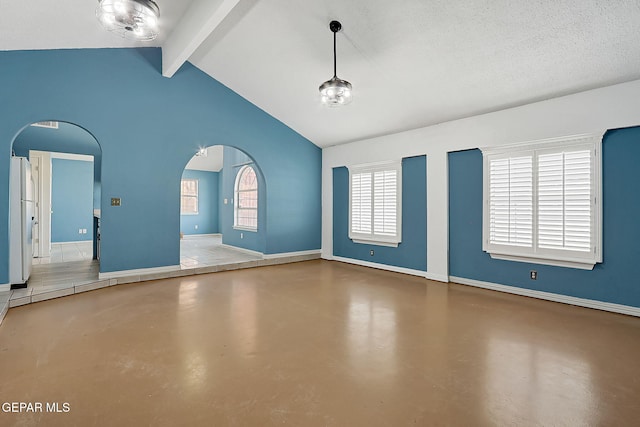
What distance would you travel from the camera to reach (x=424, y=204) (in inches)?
225

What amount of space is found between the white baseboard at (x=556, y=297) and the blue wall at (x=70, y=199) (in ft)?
32.4

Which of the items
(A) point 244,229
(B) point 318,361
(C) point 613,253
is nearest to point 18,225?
(A) point 244,229

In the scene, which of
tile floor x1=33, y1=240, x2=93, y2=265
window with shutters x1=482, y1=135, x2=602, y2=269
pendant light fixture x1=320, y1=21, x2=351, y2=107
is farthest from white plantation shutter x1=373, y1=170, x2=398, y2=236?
tile floor x1=33, y1=240, x2=93, y2=265

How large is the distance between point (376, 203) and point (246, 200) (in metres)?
3.53

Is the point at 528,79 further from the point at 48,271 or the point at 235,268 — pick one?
the point at 48,271

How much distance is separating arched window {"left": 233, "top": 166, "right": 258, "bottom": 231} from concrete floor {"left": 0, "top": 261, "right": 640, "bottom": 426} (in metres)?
3.71

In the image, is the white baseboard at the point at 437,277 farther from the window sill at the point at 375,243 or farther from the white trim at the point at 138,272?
the white trim at the point at 138,272

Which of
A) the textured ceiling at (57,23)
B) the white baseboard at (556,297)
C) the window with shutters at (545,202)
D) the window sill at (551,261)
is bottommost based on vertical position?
the white baseboard at (556,297)

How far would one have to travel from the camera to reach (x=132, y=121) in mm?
5129

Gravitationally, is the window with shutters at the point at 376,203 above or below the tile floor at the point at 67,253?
above

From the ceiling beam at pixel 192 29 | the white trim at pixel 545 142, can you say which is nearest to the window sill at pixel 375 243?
the white trim at pixel 545 142

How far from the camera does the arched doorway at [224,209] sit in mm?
6957

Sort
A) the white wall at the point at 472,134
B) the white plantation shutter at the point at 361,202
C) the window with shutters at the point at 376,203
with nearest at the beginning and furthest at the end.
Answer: the white wall at the point at 472,134 → the window with shutters at the point at 376,203 → the white plantation shutter at the point at 361,202

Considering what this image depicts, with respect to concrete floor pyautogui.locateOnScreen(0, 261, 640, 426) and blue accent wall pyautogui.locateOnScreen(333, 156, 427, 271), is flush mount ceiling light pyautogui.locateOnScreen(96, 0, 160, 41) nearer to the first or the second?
concrete floor pyautogui.locateOnScreen(0, 261, 640, 426)
